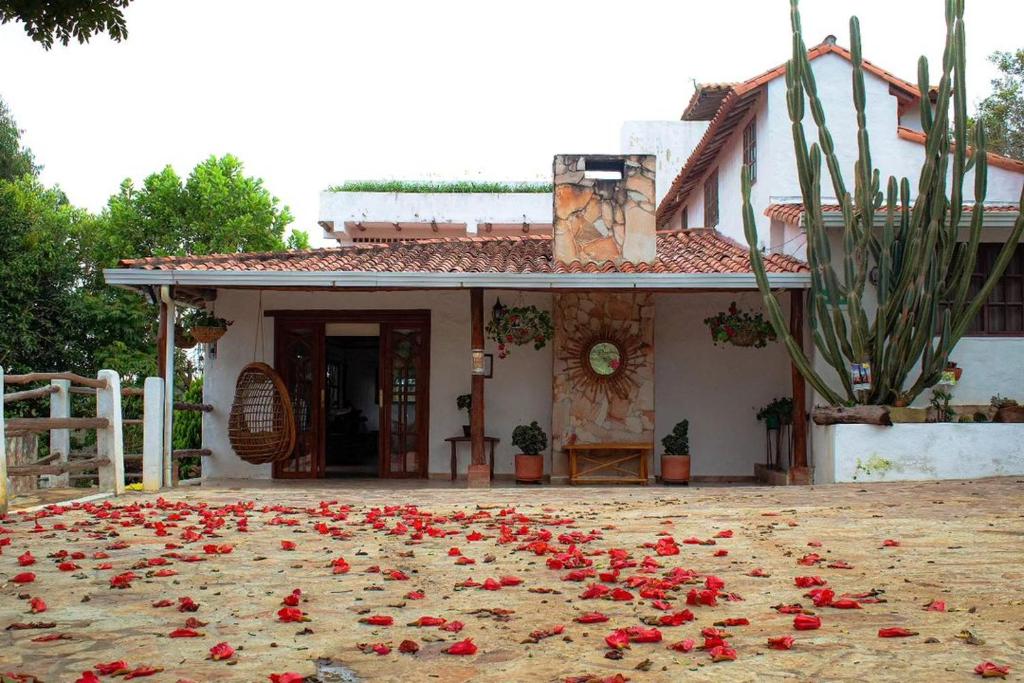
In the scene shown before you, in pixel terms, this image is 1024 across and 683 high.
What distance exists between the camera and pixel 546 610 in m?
4.99

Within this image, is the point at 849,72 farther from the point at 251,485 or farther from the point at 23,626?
the point at 23,626

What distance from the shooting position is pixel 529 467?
12430 mm

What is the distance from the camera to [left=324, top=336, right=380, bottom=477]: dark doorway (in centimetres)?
1584

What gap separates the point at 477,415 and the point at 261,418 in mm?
2620

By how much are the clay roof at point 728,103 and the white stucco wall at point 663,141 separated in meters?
4.92

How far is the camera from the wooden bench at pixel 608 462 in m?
12.5

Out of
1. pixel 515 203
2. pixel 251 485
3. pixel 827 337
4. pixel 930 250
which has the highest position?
pixel 515 203

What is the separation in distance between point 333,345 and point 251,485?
4.78 m

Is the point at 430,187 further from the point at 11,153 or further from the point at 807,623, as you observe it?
the point at 807,623

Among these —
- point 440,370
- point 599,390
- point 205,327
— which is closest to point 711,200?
point 599,390

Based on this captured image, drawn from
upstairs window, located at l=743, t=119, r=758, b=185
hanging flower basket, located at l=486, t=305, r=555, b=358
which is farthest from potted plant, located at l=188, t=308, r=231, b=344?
upstairs window, located at l=743, t=119, r=758, b=185

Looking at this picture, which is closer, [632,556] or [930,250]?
[632,556]

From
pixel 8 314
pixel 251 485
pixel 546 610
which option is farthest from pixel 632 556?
pixel 8 314

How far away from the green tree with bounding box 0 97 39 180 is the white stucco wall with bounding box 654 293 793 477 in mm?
19152
